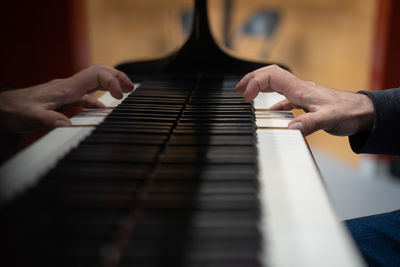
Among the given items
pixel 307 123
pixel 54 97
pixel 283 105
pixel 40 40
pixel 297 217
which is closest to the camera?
pixel 297 217

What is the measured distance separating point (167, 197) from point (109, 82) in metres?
0.38

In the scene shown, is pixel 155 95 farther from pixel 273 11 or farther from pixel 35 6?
pixel 273 11

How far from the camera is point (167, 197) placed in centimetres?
40

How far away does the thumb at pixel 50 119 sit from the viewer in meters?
0.59

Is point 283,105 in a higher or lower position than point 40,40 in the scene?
lower

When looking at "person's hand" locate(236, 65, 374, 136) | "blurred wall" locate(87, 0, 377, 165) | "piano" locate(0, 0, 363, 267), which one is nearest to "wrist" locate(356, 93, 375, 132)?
"person's hand" locate(236, 65, 374, 136)

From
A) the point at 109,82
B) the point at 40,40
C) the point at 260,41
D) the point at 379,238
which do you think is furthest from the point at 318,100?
the point at 260,41

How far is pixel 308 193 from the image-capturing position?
44cm

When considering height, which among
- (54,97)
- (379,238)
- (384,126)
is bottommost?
(379,238)

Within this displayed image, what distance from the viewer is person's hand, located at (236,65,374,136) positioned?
80 centimetres

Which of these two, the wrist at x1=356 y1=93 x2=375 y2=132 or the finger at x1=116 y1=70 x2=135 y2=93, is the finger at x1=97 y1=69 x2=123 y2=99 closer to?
the finger at x1=116 y1=70 x2=135 y2=93

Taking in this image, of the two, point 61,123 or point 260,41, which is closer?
point 61,123

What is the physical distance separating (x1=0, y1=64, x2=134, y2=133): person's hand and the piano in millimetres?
28

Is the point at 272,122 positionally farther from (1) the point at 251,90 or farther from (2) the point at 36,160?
(2) the point at 36,160
